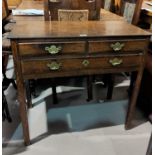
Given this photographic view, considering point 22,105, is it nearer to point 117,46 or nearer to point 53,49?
point 53,49

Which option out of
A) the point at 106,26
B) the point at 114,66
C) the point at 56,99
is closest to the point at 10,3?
the point at 56,99

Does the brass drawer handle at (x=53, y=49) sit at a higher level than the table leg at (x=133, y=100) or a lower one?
higher

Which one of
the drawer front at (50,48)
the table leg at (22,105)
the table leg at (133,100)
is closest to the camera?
the drawer front at (50,48)

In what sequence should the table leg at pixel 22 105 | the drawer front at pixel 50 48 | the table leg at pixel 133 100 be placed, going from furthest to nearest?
the table leg at pixel 133 100 → the table leg at pixel 22 105 → the drawer front at pixel 50 48

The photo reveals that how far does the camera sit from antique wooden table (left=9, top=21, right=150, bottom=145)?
124 cm

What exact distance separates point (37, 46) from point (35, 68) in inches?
5.7

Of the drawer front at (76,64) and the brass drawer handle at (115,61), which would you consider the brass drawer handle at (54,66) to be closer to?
the drawer front at (76,64)

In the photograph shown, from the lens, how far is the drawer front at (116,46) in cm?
131

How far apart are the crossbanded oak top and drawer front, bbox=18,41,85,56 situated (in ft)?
0.16

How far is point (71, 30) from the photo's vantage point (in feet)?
4.51

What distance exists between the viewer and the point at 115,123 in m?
1.84

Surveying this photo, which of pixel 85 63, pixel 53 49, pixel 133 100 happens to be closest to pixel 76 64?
pixel 85 63

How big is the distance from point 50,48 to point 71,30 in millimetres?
224

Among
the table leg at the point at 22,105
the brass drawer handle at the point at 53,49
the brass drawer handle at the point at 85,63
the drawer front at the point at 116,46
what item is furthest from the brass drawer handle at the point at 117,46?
the table leg at the point at 22,105
